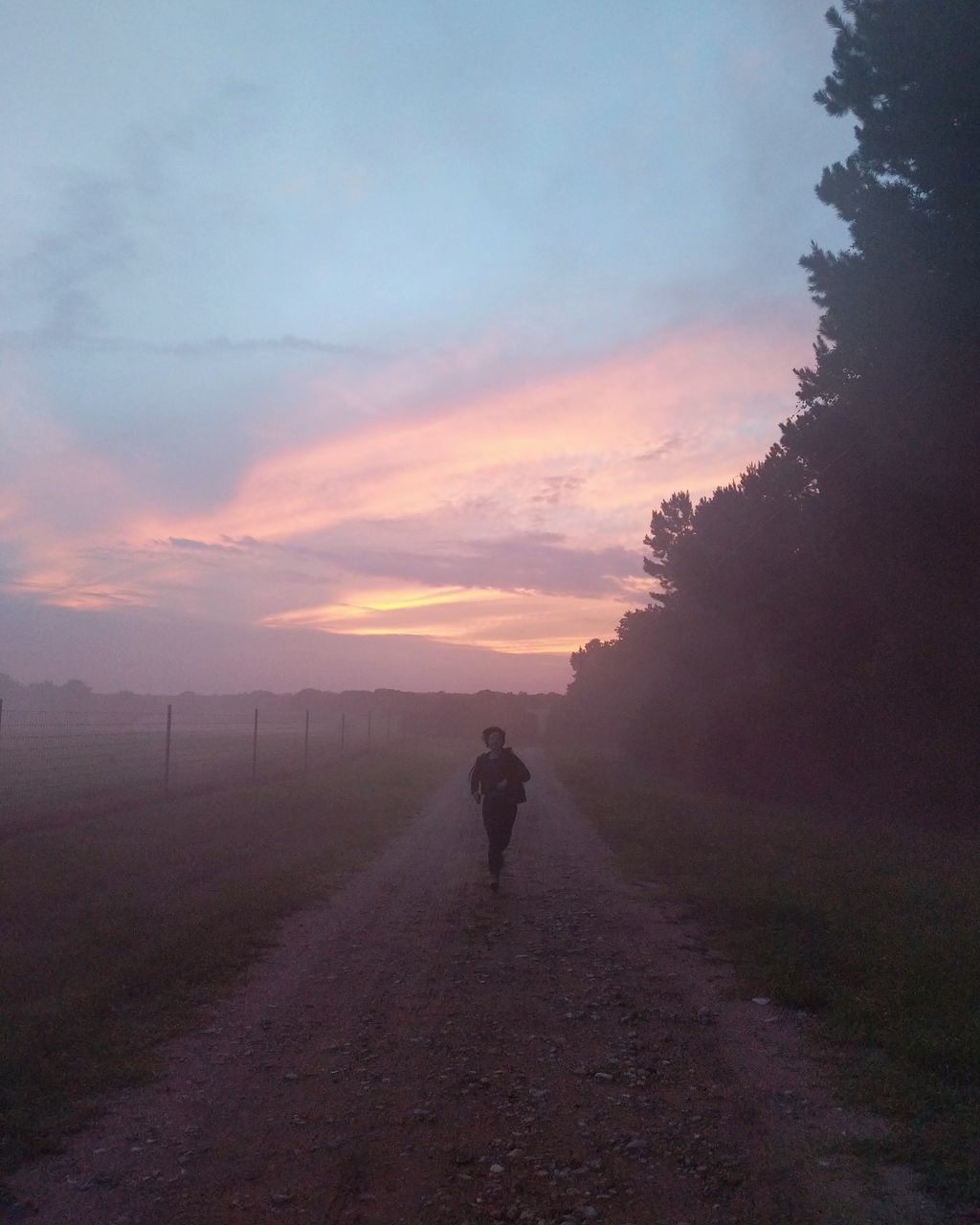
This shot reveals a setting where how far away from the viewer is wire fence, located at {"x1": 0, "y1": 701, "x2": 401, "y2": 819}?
1570 centimetres

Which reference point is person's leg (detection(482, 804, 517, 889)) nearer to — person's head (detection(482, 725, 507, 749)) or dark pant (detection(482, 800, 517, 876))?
dark pant (detection(482, 800, 517, 876))

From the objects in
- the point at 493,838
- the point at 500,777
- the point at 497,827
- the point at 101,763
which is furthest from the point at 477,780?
the point at 101,763

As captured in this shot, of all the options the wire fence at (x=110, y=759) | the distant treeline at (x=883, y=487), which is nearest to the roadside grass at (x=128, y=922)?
the wire fence at (x=110, y=759)

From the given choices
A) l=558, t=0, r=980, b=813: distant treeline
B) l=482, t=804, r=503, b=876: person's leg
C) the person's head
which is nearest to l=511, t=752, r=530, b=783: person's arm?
the person's head

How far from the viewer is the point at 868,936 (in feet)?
28.2

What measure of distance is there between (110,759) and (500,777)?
11.2 metres

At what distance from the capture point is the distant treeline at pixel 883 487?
1516cm

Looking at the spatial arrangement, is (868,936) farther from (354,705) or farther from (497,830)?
(354,705)

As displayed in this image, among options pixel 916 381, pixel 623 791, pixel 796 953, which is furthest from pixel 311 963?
pixel 623 791

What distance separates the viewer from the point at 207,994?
23.1ft

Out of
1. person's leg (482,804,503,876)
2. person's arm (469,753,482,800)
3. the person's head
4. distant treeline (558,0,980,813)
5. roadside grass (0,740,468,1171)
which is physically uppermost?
distant treeline (558,0,980,813)

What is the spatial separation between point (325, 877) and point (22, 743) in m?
6.74

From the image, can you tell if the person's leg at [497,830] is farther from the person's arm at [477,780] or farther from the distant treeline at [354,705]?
the distant treeline at [354,705]

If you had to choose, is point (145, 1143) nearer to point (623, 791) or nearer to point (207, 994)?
point (207, 994)
